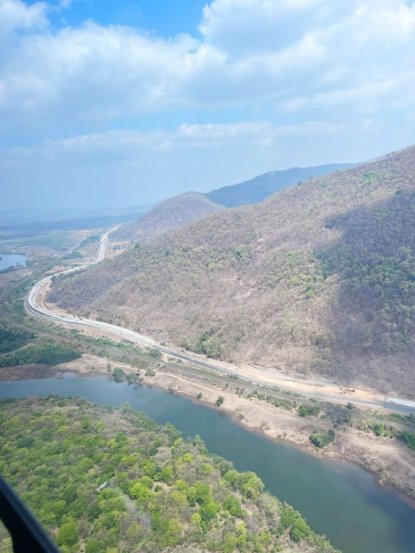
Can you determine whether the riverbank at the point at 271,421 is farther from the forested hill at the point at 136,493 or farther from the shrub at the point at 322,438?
the forested hill at the point at 136,493

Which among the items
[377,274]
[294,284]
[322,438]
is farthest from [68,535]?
[377,274]

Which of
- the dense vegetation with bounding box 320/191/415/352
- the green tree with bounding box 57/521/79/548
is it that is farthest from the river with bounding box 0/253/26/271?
the green tree with bounding box 57/521/79/548

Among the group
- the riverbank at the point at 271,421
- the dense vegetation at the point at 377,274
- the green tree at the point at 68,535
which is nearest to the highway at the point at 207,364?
the riverbank at the point at 271,421

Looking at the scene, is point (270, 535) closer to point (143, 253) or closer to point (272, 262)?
point (272, 262)

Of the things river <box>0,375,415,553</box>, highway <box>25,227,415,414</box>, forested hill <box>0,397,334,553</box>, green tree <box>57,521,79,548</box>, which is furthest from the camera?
highway <box>25,227,415,414</box>

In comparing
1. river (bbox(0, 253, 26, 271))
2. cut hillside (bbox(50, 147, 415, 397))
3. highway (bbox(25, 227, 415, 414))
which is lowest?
river (bbox(0, 253, 26, 271))

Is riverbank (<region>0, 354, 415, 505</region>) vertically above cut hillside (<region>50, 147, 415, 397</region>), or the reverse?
cut hillside (<region>50, 147, 415, 397</region>)

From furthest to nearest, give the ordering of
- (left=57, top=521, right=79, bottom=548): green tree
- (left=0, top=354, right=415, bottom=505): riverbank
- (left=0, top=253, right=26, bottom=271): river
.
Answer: (left=0, top=253, right=26, bottom=271): river < (left=0, top=354, right=415, bottom=505): riverbank < (left=57, top=521, right=79, bottom=548): green tree

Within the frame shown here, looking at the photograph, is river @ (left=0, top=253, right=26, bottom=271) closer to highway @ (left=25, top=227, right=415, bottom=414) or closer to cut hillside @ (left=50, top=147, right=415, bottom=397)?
cut hillside @ (left=50, top=147, right=415, bottom=397)

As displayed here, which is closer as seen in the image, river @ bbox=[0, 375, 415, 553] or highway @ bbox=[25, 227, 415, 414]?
river @ bbox=[0, 375, 415, 553]

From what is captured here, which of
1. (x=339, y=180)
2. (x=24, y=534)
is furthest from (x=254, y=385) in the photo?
(x=339, y=180)
